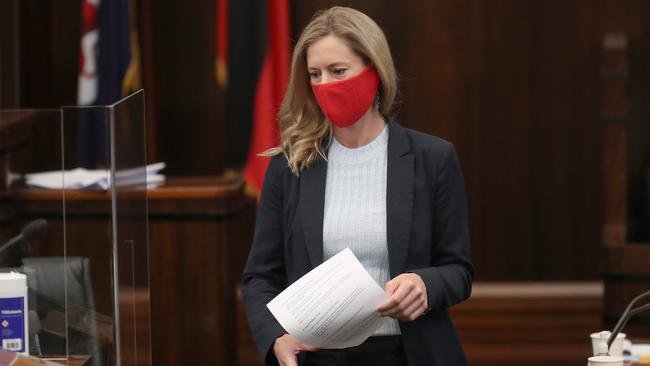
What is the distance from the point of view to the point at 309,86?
252 centimetres

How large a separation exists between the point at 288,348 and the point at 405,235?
318 mm

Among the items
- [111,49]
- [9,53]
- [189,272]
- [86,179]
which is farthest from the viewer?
[9,53]

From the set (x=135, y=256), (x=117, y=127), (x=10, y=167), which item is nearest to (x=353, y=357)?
(x=135, y=256)

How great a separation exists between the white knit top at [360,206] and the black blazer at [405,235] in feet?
0.07

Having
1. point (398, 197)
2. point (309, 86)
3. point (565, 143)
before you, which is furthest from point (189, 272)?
point (398, 197)

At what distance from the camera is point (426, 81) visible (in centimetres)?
586

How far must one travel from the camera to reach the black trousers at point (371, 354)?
239cm

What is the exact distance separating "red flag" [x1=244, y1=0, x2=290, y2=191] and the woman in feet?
9.60

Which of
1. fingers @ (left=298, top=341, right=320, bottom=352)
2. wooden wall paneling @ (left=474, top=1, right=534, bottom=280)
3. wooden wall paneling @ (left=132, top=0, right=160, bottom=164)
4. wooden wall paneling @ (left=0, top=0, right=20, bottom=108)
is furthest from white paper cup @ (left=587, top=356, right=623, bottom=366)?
wooden wall paneling @ (left=0, top=0, right=20, bottom=108)

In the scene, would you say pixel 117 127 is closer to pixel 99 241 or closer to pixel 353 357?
pixel 99 241

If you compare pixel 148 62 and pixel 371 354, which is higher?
pixel 148 62

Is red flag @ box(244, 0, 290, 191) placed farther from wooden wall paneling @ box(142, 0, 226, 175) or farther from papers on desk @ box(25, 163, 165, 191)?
papers on desk @ box(25, 163, 165, 191)

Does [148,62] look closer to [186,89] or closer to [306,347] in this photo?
[186,89]

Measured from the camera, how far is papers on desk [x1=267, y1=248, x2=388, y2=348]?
2244mm
